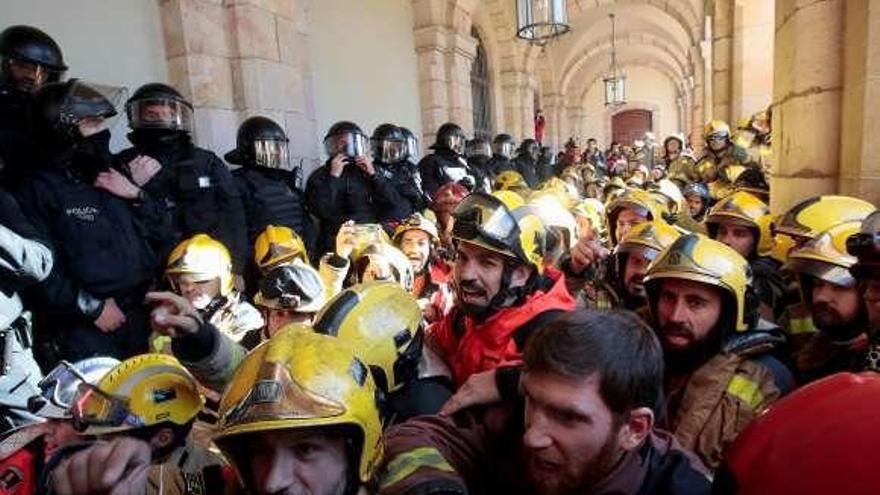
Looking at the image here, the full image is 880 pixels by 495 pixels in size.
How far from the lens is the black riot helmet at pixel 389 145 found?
6105 mm

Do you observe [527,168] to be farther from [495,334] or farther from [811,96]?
[495,334]

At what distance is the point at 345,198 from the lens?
4965mm

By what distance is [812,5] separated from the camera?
347 cm

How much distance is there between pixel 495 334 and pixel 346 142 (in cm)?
344

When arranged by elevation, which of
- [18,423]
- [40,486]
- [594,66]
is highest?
[594,66]

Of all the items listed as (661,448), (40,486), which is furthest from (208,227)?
(661,448)

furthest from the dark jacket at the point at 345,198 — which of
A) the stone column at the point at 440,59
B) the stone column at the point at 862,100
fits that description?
the stone column at the point at 440,59

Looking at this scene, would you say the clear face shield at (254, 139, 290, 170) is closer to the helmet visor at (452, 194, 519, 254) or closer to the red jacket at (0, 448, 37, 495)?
the helmet visor at (452, 194, 519, 254)

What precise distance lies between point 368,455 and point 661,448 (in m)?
0.67

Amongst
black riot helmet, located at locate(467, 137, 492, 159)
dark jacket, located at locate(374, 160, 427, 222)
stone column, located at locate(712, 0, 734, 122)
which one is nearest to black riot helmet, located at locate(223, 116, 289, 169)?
dark jacket, located at locate(374, 160, 427, 222)

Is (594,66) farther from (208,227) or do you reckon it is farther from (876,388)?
(876,388)

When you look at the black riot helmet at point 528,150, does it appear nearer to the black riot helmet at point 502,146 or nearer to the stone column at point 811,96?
the black riot helmet at point 502,146

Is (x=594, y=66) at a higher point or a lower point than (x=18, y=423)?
higher

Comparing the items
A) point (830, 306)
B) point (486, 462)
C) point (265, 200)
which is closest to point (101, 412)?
point (486, 462)
